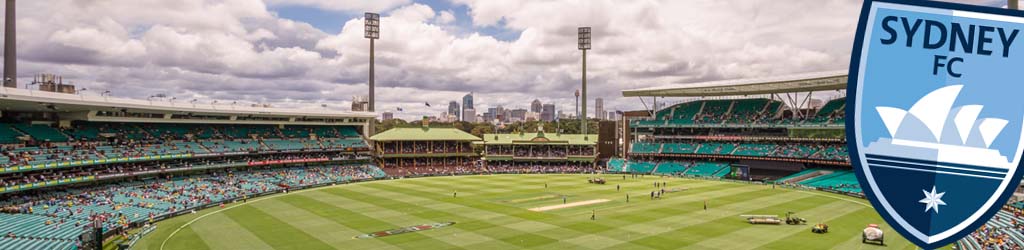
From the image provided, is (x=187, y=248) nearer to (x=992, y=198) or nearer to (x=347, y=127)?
(x=992, y=198)

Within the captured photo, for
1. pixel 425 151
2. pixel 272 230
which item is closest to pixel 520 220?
pixel 272 230

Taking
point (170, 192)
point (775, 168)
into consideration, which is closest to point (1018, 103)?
point (170, 192)

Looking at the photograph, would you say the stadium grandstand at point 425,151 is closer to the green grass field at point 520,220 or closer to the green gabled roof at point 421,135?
the green gabled roof at point 421,135

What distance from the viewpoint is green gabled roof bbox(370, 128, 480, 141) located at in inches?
3462

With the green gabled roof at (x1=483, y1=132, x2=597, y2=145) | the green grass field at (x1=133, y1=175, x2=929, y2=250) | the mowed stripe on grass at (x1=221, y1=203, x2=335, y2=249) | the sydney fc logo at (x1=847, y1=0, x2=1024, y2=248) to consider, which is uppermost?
the sydney fc logo at (x1=847, y1=0, x2=1024, y2=248)

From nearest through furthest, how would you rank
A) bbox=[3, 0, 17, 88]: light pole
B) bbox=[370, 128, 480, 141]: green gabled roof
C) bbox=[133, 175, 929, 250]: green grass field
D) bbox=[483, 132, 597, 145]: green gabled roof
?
bbox=[133, 175, 929, 250]: green grass field < bbox=[3, 0, 17, 88]: light pole < bbox=[370, 128, 480, 141]: green gabled roof < bbox=[483, 132, 597, 145]: green gabled roof

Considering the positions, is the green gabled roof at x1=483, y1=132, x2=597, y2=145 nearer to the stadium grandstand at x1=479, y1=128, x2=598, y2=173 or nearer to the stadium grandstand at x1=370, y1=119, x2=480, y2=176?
the stadium grandstand at x1=479, y1=128, x2=598, y2=173

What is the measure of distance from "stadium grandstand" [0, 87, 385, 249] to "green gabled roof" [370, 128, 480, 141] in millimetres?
5809

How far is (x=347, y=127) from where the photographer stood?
88.4 meters

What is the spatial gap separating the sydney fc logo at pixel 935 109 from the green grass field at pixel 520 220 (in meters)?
25.3

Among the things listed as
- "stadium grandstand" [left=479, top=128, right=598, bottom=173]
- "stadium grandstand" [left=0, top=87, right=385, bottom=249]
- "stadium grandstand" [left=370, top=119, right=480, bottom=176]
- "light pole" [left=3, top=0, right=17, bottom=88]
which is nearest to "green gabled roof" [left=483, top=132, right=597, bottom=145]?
"stadium grandstand" [left=479, top=128, right=598, bottom=173]

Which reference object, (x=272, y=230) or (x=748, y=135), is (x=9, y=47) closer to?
(x=272, y=230)

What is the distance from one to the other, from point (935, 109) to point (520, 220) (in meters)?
35.0

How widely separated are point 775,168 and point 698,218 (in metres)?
41.4
